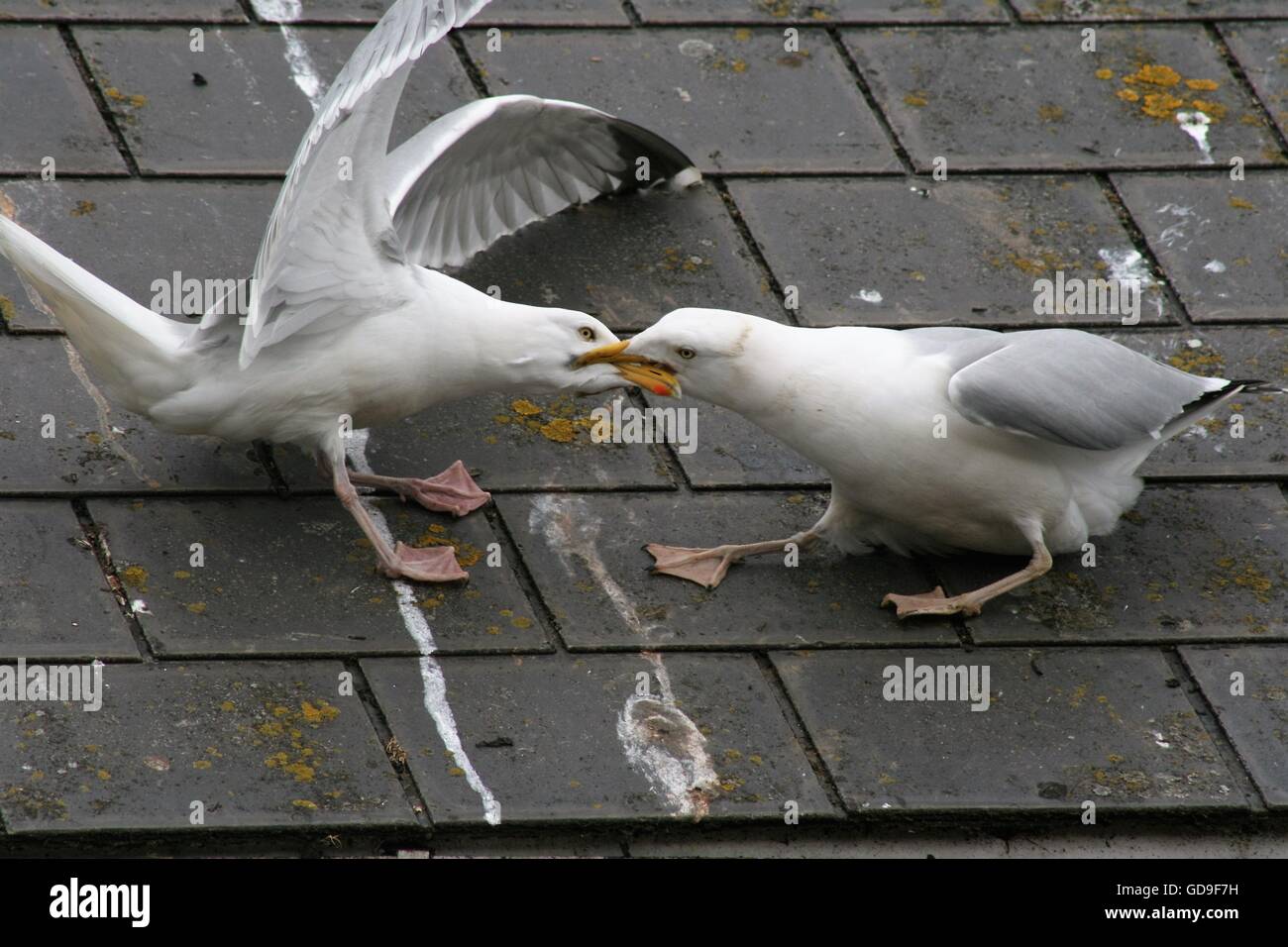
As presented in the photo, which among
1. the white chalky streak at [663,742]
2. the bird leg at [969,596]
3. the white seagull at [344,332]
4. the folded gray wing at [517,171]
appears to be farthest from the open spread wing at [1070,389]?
the folded gray wing at [517,171]

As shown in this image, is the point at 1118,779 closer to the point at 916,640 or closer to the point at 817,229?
the point at 916,640

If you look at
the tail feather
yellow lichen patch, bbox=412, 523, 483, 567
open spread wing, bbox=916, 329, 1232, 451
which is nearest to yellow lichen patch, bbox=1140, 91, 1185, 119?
open spread wing, bbox=916, 329, 1232, 451

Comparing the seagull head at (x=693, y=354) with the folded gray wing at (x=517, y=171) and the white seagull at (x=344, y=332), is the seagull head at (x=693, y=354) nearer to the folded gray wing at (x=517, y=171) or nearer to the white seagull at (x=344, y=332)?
the white seagull at (x=344, y=332)

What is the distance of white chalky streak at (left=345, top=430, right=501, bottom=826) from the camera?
14.0 feet

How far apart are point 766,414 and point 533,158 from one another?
62.9 inches

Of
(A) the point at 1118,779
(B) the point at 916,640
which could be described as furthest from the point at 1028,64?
Answer: (A) the point at 1118,779

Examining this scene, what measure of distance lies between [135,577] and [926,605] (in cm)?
185

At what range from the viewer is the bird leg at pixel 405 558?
493 cm

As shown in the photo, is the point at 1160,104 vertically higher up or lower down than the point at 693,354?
higher up

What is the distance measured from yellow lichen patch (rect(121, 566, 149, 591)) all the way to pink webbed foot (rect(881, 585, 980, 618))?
1.74 m

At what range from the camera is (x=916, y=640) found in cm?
491

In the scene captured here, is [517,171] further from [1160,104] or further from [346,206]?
[1160,104]

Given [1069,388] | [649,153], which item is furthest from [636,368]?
[649,153]

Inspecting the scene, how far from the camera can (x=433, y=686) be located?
4.57 meters
